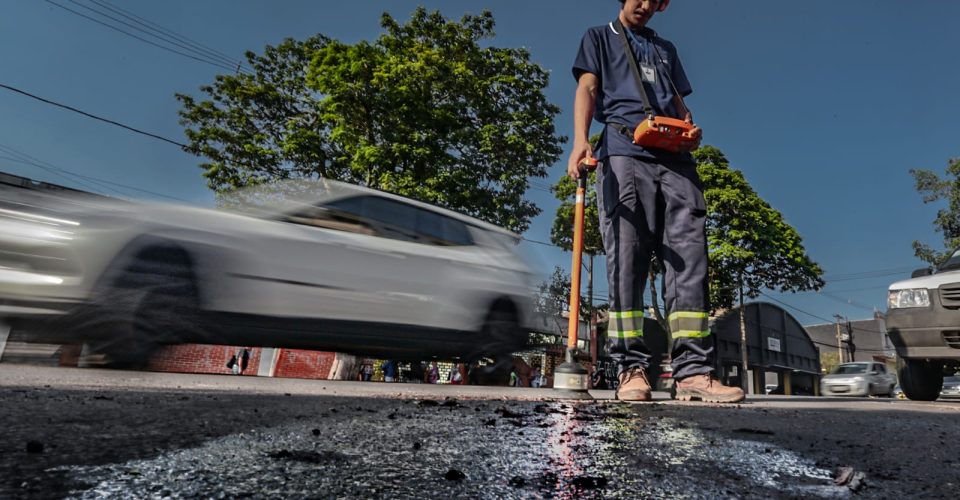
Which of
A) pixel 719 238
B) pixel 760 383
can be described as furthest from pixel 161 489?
pixel 760 383

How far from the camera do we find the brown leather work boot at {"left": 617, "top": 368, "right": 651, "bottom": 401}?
9.67 ft

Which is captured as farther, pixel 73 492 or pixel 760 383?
pixel 760 383

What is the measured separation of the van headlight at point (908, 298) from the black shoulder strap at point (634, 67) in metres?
3.75

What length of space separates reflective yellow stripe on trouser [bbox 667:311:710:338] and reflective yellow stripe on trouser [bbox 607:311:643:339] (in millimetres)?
196

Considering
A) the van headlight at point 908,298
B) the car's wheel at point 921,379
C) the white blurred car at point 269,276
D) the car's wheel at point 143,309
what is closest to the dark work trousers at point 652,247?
the white blurred car at point 269,276

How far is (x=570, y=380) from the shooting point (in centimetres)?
321

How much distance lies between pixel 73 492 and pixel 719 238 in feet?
79.6

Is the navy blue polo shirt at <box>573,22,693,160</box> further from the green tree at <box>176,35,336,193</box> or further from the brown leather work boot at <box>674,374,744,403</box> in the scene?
the green tree at <box>176,35,336,193</box>

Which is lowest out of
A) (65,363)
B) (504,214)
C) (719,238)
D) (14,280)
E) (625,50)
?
(65,363)

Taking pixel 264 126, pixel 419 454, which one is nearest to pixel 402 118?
pixel 264 126

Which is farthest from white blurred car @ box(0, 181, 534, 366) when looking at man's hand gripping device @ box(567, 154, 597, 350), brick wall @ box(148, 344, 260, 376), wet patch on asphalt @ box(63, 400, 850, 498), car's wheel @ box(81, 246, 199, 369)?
brick wall @ box(148, 344, 260, 376)

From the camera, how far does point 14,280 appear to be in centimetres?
332

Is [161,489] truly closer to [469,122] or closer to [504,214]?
[504,214]

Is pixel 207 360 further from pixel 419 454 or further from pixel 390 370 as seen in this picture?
pixel 419 454
